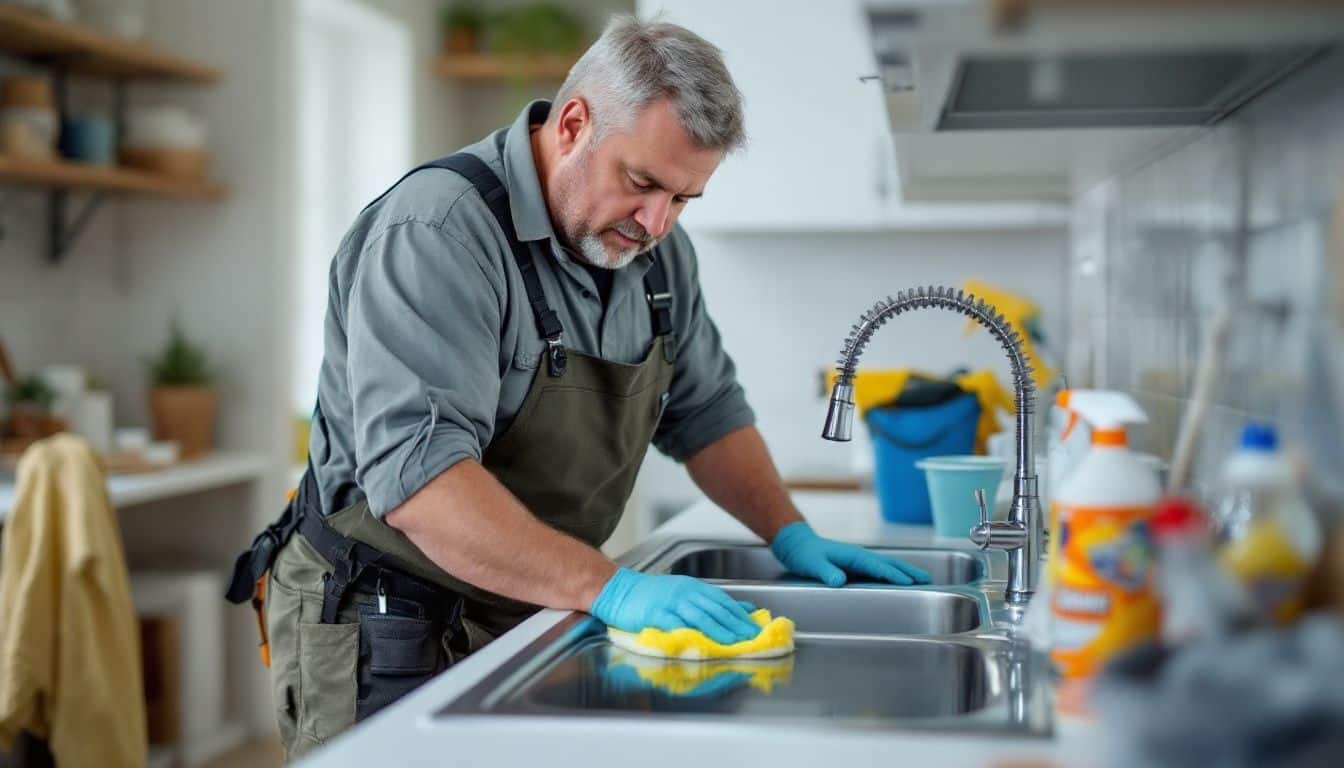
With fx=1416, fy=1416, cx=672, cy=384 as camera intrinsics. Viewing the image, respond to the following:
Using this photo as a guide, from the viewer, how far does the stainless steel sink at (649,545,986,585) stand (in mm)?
1905

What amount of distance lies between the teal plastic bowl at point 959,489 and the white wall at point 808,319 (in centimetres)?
162

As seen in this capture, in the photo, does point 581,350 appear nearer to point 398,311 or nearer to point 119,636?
point 398,311

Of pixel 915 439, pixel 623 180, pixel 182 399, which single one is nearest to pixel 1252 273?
pixel 623 180

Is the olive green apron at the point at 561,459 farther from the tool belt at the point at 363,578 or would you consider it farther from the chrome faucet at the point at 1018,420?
the chrome faucet at the point at 1018,420

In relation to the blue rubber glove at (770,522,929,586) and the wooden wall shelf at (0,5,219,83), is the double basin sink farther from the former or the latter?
the wooden wall shelf at (0,5,219,83)

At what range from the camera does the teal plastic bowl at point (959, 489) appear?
2.05 metres

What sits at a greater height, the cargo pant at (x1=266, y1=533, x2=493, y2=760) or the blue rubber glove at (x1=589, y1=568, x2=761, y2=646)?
the blue rubber glove at (x1=589, y1=568, x2=761, y2=646)

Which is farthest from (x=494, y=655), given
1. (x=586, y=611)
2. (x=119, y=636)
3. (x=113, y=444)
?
(x=113, y=444)

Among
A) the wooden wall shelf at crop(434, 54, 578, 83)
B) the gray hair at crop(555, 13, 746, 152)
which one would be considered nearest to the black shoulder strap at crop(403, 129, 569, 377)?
the gray hair at crop(555, 13, 746, 152)

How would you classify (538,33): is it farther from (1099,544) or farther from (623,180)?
(1099,544)

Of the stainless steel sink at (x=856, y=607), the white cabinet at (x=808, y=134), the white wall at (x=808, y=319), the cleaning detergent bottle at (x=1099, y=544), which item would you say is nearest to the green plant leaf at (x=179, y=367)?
the white wall at (x=808, y=319)

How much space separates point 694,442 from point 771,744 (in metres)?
1.12

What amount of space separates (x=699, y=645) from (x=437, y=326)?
1.50 feet

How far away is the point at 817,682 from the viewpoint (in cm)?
→ 129
